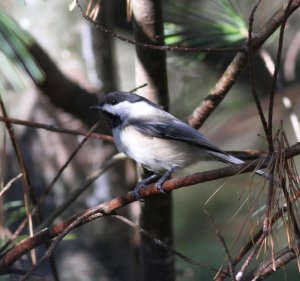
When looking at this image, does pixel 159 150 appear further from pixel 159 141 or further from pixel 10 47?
pixel 10 47

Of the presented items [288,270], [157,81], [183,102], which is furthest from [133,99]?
[288,270]

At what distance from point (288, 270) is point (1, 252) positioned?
1.25m

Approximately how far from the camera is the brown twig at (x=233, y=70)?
4.08 feet

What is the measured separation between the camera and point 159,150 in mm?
1551

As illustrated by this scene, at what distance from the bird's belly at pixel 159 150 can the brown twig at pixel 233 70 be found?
0.08 meters

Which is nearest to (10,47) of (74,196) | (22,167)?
(22,167)

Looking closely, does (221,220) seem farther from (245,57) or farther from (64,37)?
(245,57)

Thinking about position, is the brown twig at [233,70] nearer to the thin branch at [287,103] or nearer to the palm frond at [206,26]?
the thin branch at [287,103]

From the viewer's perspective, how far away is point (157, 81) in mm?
1448

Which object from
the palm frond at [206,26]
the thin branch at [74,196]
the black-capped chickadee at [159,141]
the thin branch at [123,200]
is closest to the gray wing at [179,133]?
the black-capped chickadee at [159,141]

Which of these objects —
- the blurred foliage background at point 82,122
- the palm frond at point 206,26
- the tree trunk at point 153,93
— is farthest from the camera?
the blurred foliage background at point 82,122

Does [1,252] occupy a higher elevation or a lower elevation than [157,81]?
lower

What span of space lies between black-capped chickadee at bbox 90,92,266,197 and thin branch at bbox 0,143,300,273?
1.16 feet

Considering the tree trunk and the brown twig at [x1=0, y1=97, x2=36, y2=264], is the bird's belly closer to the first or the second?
the tree trunk
